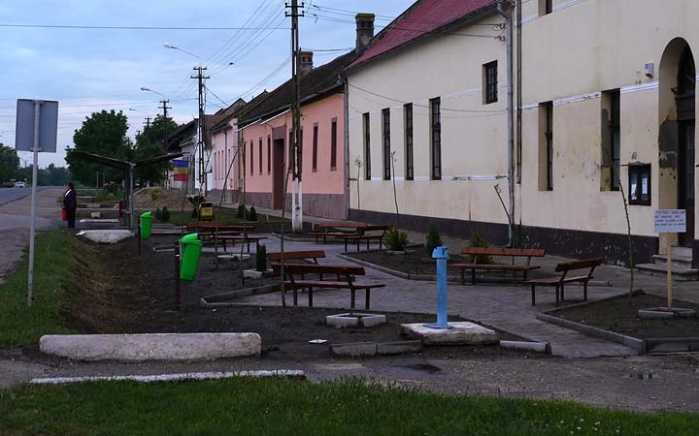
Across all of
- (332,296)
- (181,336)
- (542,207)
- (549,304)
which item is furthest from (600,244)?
(181,336)

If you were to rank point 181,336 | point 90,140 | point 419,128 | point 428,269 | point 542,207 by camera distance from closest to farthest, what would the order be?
1. point 181,336
2. point 428,269
3. point 542,207
4. point 419,128
5. point 90,140

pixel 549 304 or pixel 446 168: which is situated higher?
pixel 446 168

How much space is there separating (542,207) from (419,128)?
9545 millimetres

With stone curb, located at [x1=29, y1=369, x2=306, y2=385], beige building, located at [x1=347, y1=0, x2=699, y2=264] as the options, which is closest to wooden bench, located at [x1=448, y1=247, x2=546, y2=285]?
beige building, located at [x1=347, y1=0, x2=699, y2=264]

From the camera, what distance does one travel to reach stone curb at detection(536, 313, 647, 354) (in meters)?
9.96

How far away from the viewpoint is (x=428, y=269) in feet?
60.0

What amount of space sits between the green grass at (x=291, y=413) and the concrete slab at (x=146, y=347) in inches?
59.5

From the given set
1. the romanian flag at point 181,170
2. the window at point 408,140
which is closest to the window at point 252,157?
the romanian flag at point 181,170

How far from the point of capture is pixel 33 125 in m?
11.6

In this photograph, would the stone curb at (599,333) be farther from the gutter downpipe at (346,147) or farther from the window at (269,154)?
the window at (269,154)

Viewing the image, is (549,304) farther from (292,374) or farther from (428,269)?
(292,374)

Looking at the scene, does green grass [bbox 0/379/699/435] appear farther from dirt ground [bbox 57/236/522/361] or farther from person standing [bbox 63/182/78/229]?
person standing [bbox 63/182/78/229]

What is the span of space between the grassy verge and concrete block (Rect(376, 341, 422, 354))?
3812 mm

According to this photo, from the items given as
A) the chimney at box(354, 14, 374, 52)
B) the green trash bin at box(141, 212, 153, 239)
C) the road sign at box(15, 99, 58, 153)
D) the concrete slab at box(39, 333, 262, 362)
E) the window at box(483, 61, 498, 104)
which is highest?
the chimney at box(354, 14, 374, 52)
